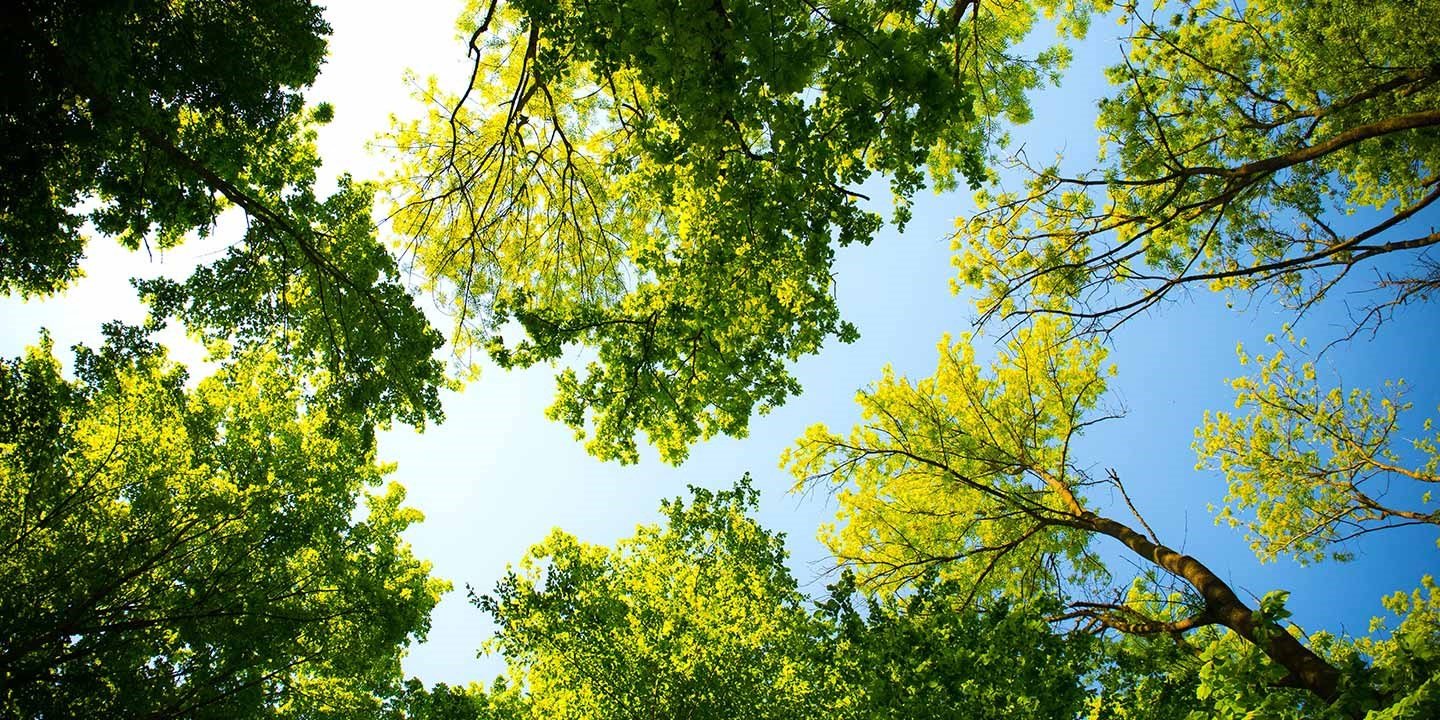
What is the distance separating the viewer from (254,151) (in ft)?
21.1

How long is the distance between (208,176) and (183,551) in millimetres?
4654

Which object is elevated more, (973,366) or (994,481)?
(973,366)

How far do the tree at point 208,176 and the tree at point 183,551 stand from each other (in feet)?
2.46

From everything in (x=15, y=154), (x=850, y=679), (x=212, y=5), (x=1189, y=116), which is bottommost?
(x=850, y=679)

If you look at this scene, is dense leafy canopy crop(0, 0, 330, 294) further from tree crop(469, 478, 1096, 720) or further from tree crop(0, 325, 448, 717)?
tree crop(469, 478, 1096, 720)

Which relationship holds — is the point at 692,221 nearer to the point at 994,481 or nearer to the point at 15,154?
the point at 15,154

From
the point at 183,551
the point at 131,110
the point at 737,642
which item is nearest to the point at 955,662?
the point at 737,642

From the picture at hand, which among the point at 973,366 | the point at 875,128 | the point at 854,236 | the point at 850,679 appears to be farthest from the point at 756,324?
the point at 973,366

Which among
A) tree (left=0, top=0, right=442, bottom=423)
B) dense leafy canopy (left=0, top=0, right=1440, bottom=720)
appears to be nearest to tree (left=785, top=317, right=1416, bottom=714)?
dense leafy canopy (left=0, top=0, right=1440, bottom=720)

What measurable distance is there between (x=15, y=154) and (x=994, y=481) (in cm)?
1125

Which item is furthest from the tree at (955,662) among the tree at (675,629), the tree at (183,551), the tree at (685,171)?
the tree at (183,551)

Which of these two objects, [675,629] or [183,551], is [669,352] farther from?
[183,551]

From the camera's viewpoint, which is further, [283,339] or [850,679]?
[283,339]

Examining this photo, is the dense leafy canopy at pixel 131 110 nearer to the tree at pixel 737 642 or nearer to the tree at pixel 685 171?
the tree at pixel 685 171
